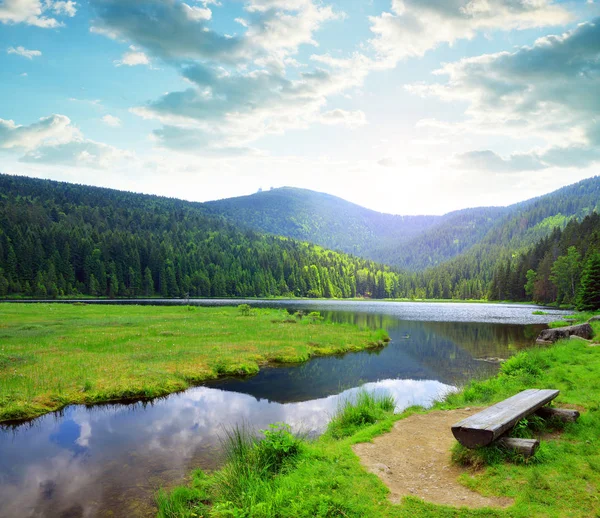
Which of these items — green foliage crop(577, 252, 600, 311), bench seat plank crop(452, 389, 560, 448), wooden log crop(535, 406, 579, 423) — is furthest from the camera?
green foliage crop(577, 252, 600, 311)

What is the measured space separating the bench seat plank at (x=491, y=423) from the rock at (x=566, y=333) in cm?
2471

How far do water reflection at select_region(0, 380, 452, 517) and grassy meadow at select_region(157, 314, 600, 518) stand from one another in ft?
5.49

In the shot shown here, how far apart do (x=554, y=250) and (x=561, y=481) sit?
12378cm

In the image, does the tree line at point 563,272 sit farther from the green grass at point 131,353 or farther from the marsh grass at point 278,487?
Result: the marsh grass at point 278,487

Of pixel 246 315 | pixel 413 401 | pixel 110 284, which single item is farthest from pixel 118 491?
pixel 110 284

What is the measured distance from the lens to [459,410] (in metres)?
14.5

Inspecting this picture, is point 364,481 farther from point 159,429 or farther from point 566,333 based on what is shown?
point 566,333


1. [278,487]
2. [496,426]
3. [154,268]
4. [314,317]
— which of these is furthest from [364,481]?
[154,268]

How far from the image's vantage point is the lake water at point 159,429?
10.2 metres

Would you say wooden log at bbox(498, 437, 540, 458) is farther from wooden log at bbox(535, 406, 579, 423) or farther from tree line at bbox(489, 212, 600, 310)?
tree line at bbox(489, 212, 600, 310)

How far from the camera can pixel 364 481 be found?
8.16 meters

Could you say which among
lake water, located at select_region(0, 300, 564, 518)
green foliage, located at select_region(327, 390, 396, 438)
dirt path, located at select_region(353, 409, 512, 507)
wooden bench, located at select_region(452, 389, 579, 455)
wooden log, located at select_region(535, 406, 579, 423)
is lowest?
lake water, located at select_region(0, 300, 564, 518)

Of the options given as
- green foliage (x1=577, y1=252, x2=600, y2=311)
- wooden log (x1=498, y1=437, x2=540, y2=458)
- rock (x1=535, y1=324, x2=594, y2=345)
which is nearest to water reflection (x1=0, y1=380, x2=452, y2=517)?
wooden log (x1=498, y1=437, x2=540, y2=458)

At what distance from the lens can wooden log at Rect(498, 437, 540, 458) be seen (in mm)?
8508
